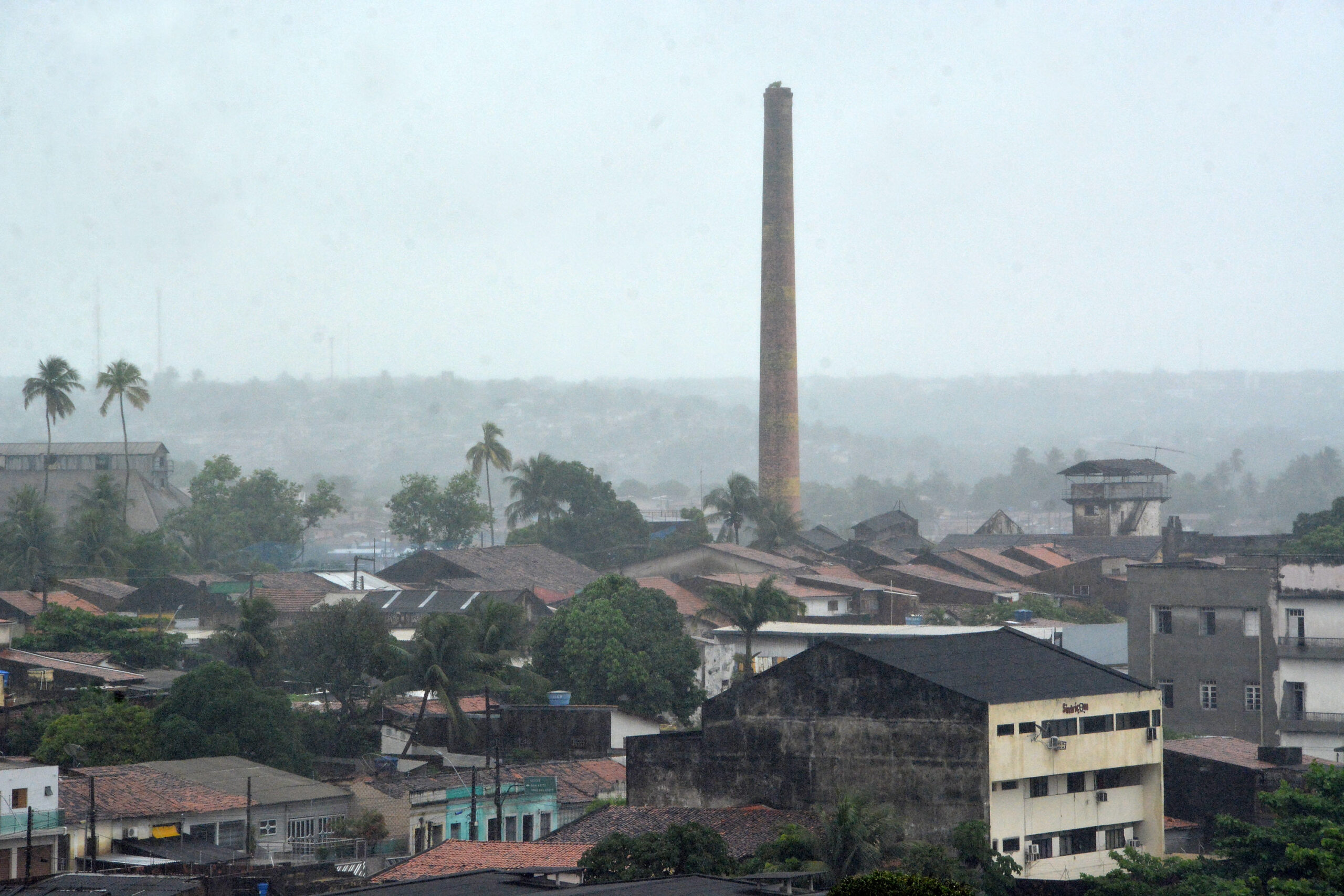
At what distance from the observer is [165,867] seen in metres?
34.5

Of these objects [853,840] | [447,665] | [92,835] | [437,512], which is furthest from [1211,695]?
[437,512]

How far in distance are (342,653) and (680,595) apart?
22657mm

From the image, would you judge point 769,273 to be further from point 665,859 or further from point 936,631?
point 665,859

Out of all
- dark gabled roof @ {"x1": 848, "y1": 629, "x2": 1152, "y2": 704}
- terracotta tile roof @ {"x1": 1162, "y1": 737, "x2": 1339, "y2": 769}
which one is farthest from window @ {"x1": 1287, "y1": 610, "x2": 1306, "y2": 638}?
dark gabled roof @ {"x1": 848, "y1": 629, "x2": 1152, "y2": 704}

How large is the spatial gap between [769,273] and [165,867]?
66.4m

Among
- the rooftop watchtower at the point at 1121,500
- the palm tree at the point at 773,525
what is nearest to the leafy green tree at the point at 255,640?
the palm tree at the point at 773,525

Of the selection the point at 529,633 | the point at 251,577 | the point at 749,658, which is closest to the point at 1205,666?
the point at 749,658

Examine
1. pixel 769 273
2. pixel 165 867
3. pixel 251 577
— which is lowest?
pixel 165 867

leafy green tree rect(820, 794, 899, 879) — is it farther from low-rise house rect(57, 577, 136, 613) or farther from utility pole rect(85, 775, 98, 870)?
low-rise house rect(57, 577, 136, 613)

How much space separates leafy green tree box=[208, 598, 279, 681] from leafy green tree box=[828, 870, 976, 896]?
120ft

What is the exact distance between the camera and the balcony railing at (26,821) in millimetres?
34406

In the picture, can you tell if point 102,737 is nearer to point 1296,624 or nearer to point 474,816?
point 474,816

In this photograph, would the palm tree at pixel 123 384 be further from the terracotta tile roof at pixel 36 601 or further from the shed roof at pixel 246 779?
the shed roof at pixel 246 779

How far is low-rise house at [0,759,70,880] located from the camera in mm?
34500
